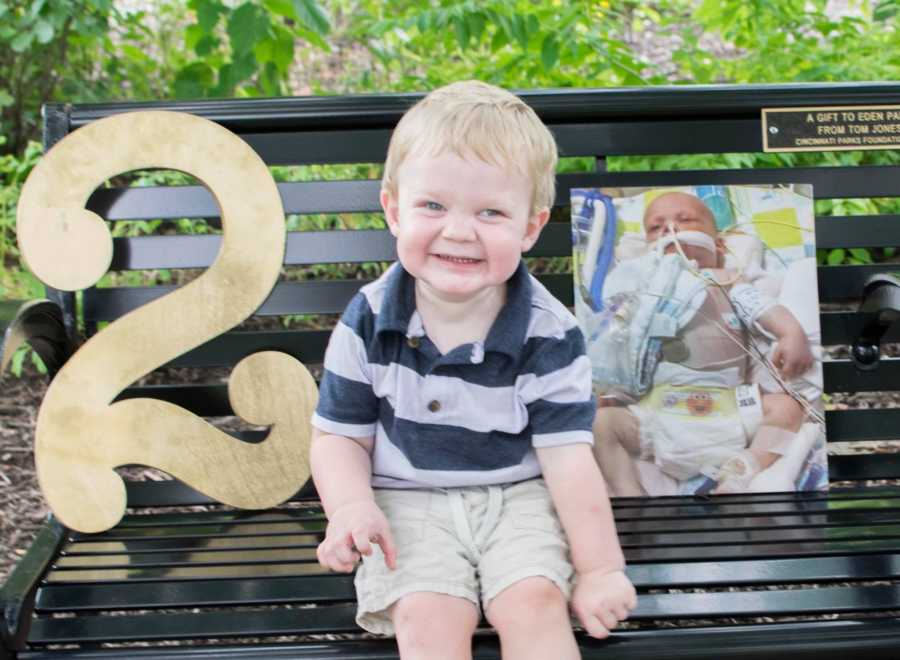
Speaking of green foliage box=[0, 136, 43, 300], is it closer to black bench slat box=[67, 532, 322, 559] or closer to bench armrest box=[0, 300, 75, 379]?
bench armrest box=[0, 300, 75, 379]

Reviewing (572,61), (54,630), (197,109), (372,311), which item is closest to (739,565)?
(372,311)

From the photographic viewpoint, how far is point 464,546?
2.03 m

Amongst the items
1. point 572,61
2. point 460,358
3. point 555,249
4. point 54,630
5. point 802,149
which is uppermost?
point 572,61

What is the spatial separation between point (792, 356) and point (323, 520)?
1.08 meters

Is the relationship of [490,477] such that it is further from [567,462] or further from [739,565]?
[739,565]

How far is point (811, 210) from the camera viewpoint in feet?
8.44

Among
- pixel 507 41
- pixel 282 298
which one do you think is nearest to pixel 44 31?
pixel 507 41

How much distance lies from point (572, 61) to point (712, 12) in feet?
1.94

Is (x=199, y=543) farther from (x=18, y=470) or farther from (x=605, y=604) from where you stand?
(x=18, y=470)

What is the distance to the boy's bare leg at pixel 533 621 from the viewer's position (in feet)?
5.96

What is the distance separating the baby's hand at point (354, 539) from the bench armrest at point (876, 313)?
3.89 feet

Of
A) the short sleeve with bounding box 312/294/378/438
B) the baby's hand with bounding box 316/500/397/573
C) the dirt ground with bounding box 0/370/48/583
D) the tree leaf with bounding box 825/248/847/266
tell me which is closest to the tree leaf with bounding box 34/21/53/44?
the dirt ground with bounding box 0/370/48/583

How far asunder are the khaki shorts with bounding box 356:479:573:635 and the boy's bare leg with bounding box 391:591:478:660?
2cm

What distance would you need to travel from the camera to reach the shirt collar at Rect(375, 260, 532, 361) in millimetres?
2066
